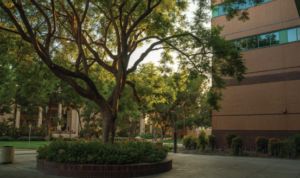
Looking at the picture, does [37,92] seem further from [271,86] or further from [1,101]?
[1,101]

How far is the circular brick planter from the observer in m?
8.46

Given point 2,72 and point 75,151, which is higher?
point 2,72

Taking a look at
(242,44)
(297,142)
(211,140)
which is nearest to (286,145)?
(297,142)

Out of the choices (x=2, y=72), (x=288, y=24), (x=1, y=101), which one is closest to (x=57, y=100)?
(x=1, y=101)

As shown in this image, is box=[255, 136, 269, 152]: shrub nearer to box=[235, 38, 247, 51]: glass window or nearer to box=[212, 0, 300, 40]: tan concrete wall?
box=[235, 38, 247, 51]: glass window

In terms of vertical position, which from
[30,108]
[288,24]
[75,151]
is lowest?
[75,151]

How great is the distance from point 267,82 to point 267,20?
5338 mm

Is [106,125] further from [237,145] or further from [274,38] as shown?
[274,38]

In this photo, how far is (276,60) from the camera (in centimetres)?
1928

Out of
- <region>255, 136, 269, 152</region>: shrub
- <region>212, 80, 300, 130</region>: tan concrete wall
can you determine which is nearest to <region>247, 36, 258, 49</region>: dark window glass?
<region>212, 80, 300, 130</region>: tan concrete wall

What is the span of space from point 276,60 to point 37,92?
18.1 meters

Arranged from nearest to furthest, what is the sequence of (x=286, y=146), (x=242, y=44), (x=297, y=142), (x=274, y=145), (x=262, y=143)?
1. (x=297, y=142)
2. (x=286, y=146)
3. (x=274, y=145)
4. (x=262, y=143)
5. (x=242, y=44)

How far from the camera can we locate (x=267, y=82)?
769 inches

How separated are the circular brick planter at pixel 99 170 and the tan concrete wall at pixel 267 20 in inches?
548
